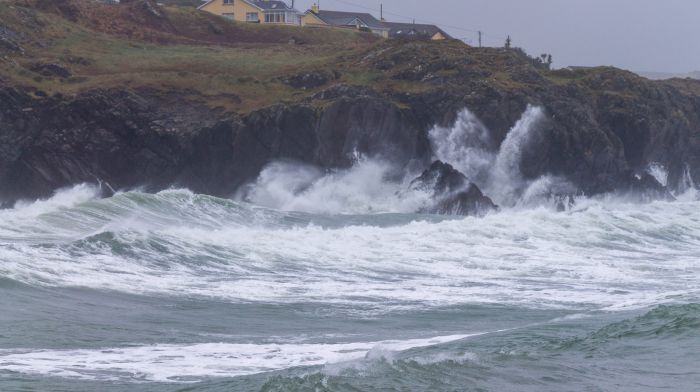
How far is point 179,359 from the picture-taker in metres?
13.0

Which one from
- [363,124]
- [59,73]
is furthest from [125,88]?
[363,124]

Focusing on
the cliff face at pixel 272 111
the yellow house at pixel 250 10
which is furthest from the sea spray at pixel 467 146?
the yellow house at pixel 250 10

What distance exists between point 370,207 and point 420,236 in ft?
39.6

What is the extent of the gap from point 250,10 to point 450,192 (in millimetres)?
40053

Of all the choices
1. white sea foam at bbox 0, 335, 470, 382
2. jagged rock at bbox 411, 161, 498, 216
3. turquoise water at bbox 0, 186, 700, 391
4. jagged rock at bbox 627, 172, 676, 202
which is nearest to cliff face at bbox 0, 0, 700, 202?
jagged rock at bbox 627, 172, 676, 202

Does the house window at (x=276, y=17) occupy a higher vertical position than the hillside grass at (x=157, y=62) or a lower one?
higher

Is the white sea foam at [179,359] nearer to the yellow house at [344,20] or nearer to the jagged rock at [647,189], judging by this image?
the jagged rock at [647,189]

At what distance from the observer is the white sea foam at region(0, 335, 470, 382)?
39.3 feet

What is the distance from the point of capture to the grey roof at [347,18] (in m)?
85.1

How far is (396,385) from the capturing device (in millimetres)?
11172

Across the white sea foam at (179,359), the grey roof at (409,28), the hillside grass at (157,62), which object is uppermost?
the grey roof at (409,28)

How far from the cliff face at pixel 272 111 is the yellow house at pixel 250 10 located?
22636 mm

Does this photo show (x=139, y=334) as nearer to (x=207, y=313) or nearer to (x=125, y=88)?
(x=207, y=313)

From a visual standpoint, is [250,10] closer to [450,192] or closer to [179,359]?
[450,192]
